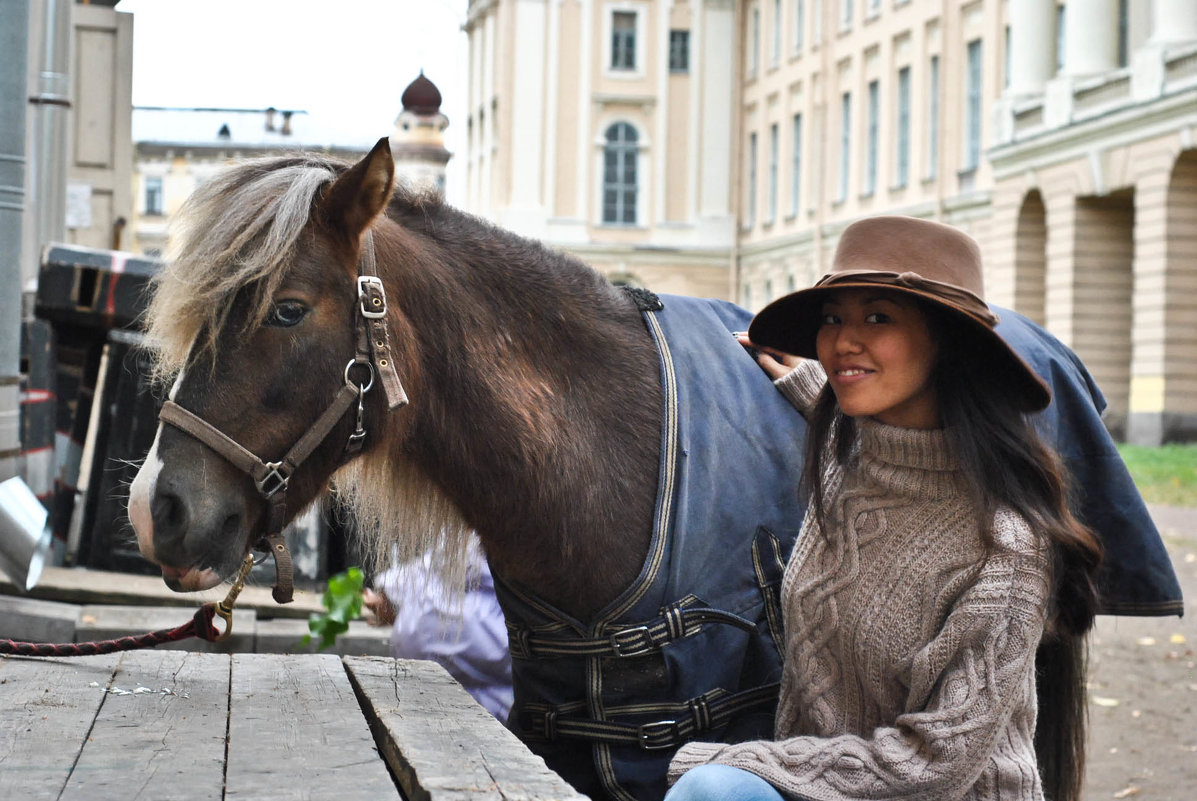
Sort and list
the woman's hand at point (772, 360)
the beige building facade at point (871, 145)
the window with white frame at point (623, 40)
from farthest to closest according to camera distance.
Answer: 1. the window with white frame at point (623, 40)
2. the beige building facade at point (871, 145)
3. the woman's hand at point (772, 360)

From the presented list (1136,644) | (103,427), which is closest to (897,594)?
(103,427)

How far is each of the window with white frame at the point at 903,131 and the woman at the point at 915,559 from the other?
122 feet

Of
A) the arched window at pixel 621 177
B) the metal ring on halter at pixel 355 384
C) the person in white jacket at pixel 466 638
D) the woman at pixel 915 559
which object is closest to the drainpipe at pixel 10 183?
the person in white jacket at pixel 466 638

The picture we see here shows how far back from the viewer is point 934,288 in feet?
9.95

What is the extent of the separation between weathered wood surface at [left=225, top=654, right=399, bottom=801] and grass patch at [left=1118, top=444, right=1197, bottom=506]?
1356cm

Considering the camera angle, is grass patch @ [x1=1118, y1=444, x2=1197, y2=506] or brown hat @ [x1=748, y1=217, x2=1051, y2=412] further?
grass patch @ [x1=1118, y1=444, x2=1197, y2=506]

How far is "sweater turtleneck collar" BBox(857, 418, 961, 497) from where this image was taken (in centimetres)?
299

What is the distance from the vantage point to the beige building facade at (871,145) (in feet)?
87.1

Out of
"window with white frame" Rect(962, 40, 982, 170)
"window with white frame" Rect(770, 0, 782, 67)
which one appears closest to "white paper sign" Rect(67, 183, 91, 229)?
"window with white frame" Rect(962, 40, 982, 170)

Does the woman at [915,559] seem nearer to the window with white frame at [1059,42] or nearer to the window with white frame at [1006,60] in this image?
the window with white frame at [1059,42]

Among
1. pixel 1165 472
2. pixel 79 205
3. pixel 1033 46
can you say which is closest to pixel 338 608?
pixel 79 205

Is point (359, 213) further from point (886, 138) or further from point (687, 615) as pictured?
point (886, 138)

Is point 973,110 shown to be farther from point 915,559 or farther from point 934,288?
point 915,559

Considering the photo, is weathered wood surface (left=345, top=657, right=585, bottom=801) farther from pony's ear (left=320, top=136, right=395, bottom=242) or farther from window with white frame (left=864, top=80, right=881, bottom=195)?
window with white frame (left=864, top=80, right=881, bottom=195)
